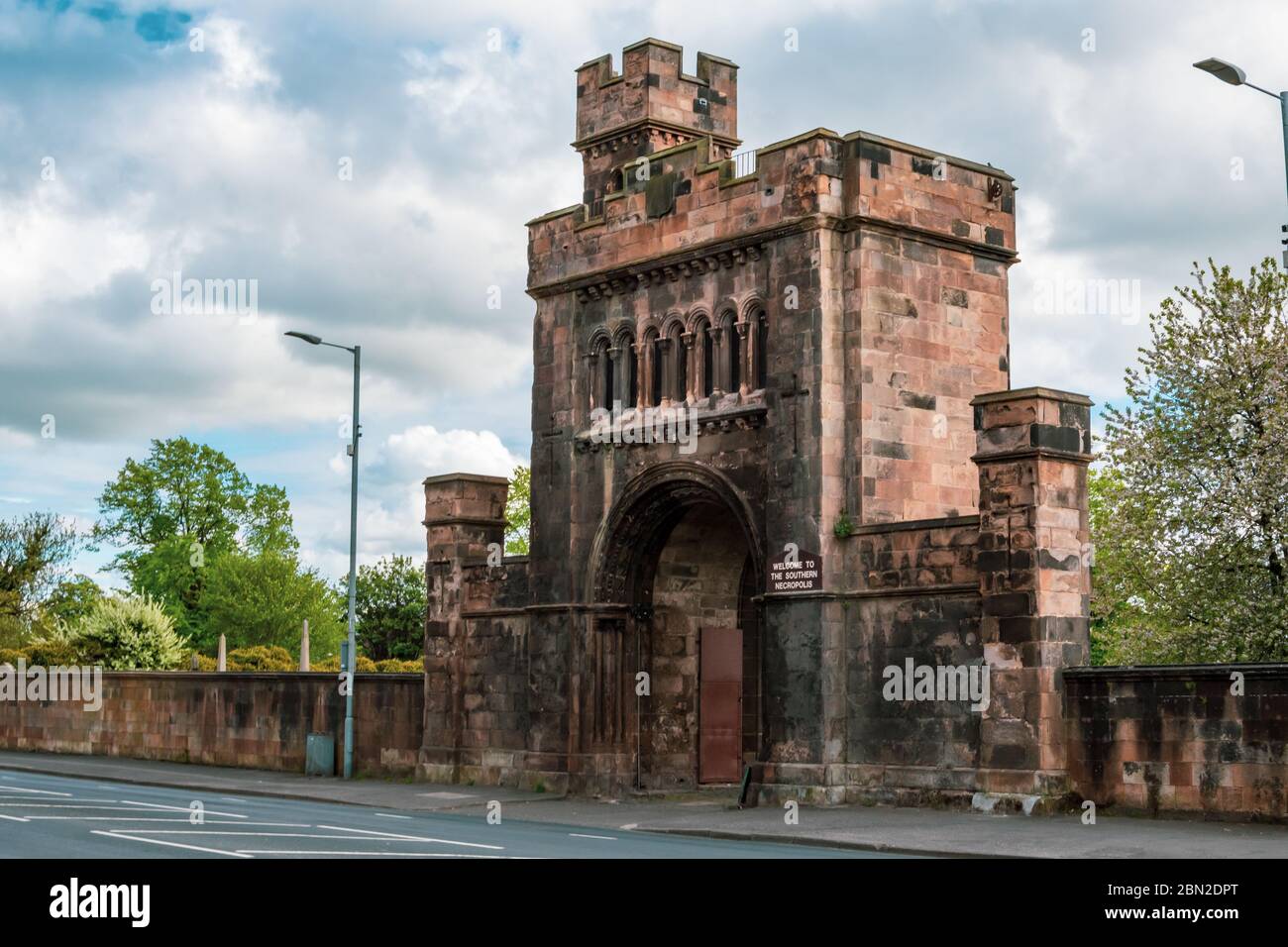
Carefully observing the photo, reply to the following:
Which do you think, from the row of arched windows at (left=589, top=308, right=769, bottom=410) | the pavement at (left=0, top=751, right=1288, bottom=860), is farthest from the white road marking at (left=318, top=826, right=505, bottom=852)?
the row of arched windows at (left=589, top=308, right=769, bottom=410)

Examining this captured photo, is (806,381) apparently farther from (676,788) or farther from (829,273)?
(676,788)

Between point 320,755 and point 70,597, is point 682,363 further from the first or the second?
point 70,597

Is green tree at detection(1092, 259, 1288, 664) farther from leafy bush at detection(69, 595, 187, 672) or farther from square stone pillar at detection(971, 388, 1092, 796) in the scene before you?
leafy bush at detection(69, 595, 187, 672)

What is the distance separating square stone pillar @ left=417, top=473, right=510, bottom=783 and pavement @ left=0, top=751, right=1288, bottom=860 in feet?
3.23

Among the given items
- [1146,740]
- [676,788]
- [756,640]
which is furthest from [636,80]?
[1146,740]

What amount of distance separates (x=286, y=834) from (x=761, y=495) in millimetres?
11541

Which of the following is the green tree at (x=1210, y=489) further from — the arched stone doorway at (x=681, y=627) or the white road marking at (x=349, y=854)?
the white road marking at (x=349, y=854)

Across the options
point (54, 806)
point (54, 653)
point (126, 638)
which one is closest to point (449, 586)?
point (54, 806)

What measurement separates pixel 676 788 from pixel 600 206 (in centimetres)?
1110

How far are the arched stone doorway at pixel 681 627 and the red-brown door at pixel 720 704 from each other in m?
0.02

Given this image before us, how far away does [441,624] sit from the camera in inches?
1337

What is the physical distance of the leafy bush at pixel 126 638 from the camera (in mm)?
48938

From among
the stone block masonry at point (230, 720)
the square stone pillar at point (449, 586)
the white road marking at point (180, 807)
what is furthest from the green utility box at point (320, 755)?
the white road marking at point (180, 807)

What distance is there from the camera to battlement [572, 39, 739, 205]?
3297 centimetres
